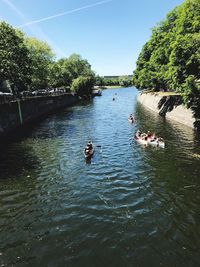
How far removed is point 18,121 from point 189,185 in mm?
36989

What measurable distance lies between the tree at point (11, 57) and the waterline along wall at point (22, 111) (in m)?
4.70

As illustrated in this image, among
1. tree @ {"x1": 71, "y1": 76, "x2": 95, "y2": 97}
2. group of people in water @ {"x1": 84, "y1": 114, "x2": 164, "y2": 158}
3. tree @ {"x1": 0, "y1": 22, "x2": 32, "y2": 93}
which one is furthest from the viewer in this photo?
tree @ {"x1": 71, "y1": 76, "x2": 95, "y2": 97}

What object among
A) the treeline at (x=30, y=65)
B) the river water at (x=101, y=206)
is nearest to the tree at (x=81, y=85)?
the treeline at (x=30, y=65)

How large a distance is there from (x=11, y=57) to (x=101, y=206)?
38.9 metres

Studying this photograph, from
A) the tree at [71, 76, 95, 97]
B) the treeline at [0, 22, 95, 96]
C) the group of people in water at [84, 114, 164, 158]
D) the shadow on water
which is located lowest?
the tree at [71, 76, 95, 97]

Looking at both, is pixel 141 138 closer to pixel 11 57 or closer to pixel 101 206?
pixel 101 206

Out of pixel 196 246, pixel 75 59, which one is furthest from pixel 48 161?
pixel 75 59

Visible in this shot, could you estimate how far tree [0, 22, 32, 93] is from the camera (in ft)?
151

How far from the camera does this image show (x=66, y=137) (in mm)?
41625

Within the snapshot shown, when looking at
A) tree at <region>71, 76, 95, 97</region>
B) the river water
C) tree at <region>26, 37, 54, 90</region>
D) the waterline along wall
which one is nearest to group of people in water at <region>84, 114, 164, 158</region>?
the river water

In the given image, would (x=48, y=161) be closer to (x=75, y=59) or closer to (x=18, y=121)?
(x=18, y=121)

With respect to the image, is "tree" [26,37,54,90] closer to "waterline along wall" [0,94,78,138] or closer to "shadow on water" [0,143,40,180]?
"waterline along wall" [0,94,78,138]

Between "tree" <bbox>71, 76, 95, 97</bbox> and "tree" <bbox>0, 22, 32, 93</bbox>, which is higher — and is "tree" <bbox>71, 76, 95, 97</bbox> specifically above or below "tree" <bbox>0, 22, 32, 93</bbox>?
below

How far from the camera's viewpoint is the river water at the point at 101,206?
44.7 feet
